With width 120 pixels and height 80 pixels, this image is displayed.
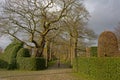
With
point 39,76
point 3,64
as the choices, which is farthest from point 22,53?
point 39,76

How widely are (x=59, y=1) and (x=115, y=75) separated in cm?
2438

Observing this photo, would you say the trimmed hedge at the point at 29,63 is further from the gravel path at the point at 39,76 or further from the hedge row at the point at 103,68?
the hedge row at the point at 103,68

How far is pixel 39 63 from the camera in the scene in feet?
118

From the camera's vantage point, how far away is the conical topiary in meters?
22.7

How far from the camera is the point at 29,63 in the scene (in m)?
35.1

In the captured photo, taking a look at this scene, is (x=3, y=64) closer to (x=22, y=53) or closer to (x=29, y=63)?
(x=22, y=53)

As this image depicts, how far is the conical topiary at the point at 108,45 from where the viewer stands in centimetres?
2266

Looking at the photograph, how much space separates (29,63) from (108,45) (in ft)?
50.9

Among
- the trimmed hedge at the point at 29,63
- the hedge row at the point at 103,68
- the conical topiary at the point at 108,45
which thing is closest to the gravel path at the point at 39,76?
the hedge row at the point at 103,68

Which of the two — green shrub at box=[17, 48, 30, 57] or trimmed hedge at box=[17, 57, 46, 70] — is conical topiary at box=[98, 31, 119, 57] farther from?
green shrub at box=[17, 48, 30, 57]

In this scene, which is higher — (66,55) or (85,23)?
(85,23)

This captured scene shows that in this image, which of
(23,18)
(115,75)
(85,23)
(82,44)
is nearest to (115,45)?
(115,75)

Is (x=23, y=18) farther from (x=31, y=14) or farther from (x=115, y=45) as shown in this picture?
(x=115, y=45)

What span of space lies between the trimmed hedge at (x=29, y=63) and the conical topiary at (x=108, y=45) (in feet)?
46.1
